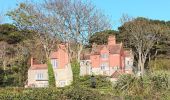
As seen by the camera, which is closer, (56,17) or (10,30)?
(56,17)

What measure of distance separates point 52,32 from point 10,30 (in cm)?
2452

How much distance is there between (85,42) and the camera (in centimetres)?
5469

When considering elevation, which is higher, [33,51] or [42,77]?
[33,51]

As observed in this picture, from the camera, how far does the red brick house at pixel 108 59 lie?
72438mm

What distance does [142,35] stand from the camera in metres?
63.1

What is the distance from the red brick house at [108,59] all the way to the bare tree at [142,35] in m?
5.89

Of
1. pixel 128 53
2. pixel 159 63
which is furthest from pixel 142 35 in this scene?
pixel 128 53

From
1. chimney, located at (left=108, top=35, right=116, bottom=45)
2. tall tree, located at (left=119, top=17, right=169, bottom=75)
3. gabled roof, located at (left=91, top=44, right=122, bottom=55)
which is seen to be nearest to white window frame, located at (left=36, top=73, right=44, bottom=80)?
gabled roof, located at (left=91, top=44, right=122, bottom=55)

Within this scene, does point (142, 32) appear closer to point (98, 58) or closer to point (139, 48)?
point (139, 48)

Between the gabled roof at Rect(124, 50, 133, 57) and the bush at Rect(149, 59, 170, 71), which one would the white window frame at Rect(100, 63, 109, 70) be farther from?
the bush at Rect(149, 59, 170, 71)

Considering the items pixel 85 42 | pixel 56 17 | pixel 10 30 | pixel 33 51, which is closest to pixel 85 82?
pixel 85 42

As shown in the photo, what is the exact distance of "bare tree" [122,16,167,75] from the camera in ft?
208

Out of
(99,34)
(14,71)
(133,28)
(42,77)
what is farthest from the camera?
(42,77)

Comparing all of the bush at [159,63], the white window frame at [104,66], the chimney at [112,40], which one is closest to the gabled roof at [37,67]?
the white window frame at [104,66]
